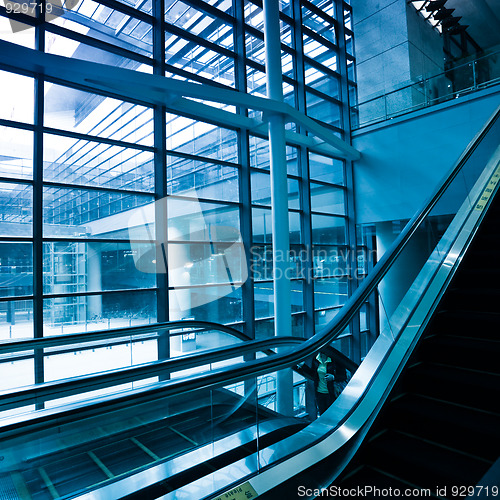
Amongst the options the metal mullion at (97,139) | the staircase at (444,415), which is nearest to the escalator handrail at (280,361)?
the staircase at (444,415)

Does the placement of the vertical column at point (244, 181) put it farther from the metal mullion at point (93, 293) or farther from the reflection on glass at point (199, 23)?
the metal mullion at point (93, 293)

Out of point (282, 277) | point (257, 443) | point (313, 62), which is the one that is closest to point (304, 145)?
point (313, 62)

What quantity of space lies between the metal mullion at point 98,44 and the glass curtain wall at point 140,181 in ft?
0.09

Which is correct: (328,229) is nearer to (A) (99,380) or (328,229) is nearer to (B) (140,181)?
(B) (140,181)

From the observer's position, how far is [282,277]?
28.1 ft

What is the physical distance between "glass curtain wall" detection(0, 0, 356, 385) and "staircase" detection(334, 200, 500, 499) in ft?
13.6

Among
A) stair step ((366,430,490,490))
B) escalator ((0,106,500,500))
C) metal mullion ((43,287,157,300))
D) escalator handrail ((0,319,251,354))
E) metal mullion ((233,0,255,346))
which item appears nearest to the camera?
escalator ((0,106,500,500))

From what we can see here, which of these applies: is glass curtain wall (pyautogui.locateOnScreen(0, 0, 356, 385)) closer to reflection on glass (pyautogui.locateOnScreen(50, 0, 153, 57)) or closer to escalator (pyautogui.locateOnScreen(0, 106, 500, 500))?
reflection on glass (pyautogui.locateOnScreen(50, 0, 153, 57))

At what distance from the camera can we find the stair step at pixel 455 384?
257cm

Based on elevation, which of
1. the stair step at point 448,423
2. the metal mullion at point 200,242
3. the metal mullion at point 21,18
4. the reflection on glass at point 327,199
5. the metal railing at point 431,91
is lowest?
the stair step at point 448,423

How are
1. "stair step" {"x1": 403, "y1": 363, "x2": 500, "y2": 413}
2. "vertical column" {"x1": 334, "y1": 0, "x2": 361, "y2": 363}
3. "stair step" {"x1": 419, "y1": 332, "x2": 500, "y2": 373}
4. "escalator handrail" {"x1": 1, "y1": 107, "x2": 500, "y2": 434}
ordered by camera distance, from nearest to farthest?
"escalator handrail" {"x1": 1, "y1": 107, "x2": 500, "y2": 434} < "stair step" {"x1": 403, "y1": 363, "x2": 500, "y2": 413} < "stair step" {"x1": 419, "y1": 332, "x2": 500, "y2": 373} < "vertical column" {"x1": 334, "y1": 0, "x2": 361, "y2": 363}

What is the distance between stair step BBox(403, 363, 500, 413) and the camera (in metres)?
2.57

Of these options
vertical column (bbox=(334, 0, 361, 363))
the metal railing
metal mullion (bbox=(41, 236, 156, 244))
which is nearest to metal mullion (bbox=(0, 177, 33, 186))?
metal mullion (bbox=(41, 236, 156, 244))

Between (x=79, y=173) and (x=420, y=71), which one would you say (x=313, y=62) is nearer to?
(x=420, y=71)
